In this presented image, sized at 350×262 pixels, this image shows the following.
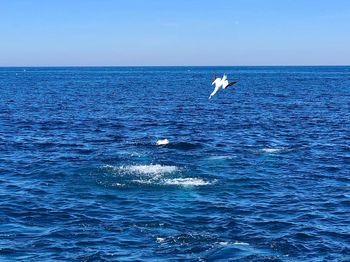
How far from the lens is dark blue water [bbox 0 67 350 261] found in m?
28.3

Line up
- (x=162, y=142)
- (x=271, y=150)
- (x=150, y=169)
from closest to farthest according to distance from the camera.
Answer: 1. (x=150, y=169)
2. (x=271, y=150)
3. (x=162, y=142)

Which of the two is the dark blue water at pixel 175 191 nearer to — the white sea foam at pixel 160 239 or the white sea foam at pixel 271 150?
the white sea foam at pixel 160 239

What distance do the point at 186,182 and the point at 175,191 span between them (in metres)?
2.73

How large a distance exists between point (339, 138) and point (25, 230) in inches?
1787

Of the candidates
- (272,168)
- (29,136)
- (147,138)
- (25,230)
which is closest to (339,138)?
(272,168)

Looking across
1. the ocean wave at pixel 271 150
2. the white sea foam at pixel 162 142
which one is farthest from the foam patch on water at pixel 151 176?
the ocean wave at pixel 271 150

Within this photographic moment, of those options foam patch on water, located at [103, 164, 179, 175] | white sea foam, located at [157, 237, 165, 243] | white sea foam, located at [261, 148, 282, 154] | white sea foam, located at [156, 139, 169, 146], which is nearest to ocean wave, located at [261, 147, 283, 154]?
white sea foam, located at [261, 148, 282, 154]

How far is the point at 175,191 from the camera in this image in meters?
39.5

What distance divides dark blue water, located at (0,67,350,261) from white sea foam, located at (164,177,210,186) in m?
0.09

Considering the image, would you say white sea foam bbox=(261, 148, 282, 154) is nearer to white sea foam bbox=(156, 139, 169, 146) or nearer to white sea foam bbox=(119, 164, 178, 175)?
white sea foam bbox=(156, 139, 169, 146)

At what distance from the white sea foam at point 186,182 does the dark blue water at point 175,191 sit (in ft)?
0.30

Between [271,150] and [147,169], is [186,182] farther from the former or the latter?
[271,150]

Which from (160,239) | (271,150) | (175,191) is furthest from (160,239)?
(271,150)

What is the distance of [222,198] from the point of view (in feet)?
125
